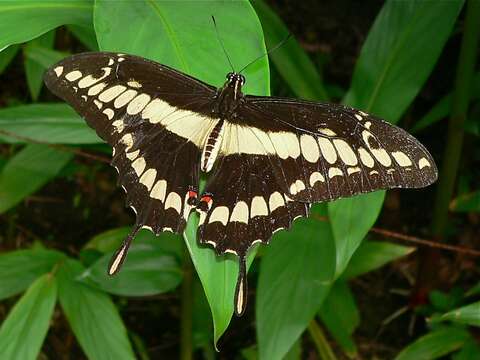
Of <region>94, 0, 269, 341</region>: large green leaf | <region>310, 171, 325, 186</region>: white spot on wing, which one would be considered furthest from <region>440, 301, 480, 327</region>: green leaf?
<region>94, 0, 269, 341</region>: large green leaf

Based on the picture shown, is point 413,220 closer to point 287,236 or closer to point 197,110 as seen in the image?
point 287,236

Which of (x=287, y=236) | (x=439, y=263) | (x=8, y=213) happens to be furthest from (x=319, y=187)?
(x=8, y=213)

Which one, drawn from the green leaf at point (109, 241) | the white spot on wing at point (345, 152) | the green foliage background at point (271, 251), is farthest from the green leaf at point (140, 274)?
the white spot on wing at point (345, 152)

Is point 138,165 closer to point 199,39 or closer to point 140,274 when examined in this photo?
point 199,39

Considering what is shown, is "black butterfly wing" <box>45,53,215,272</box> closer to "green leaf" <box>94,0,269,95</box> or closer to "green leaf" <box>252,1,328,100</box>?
"green leaf" <box>94,0,269,95</box>

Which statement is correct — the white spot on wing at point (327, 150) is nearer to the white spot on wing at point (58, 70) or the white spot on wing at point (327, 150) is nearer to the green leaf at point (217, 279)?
the green leaf at point (217, 279)

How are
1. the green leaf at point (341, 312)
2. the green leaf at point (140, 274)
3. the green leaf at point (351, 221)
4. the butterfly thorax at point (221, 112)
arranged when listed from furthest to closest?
1. the green leaf at point (341, 312)
2. the green leaf at point (140, 274)
3. the green leaf at point (351, 221)
4. the butterfly thorax at point (221, 112)

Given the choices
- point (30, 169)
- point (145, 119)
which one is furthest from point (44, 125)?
point (145, 119)
